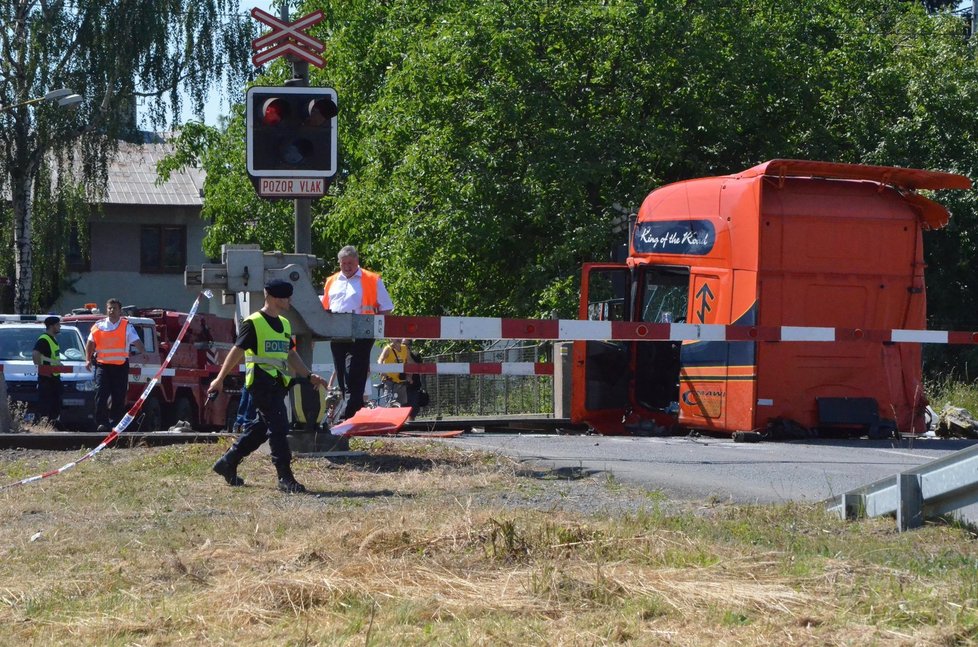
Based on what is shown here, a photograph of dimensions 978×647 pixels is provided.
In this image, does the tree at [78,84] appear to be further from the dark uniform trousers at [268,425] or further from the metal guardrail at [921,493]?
the metal guardrail at [921,493]

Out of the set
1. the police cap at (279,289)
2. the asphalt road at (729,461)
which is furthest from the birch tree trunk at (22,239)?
the police cap at (279,289)

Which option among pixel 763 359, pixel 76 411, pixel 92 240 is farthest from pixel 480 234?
pixel 92 240

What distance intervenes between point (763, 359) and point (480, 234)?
32.5 ft

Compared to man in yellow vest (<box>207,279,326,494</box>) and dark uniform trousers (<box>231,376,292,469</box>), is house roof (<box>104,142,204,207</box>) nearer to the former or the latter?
man in yellow vest (<box>207,279,326,494</box>)

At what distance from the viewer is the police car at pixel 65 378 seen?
1786cm

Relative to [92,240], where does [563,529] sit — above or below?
below

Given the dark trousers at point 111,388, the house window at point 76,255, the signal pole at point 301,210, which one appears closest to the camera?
the signal pole at point 301,210

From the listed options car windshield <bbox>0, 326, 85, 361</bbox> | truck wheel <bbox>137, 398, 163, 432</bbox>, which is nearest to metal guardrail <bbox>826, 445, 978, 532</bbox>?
truck wheel <bbox>137, 398, 163, 432</bbox>

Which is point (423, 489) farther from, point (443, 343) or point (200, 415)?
point (443, 343)

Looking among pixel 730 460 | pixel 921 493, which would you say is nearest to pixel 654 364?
pixel 730 460

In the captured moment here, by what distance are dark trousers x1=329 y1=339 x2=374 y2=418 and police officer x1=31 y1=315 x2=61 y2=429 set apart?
267 inches

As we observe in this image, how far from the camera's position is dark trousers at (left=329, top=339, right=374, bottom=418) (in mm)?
11297

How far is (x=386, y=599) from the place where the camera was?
535 cm

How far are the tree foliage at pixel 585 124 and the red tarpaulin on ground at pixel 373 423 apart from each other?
33.1 feet
